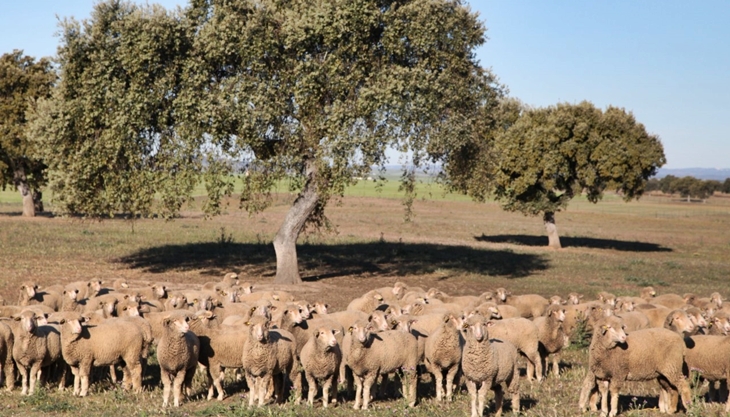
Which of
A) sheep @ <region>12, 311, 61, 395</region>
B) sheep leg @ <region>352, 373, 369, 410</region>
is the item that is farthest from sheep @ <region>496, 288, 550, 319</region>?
sheep @ <region>12, 311, 61, 395</region>

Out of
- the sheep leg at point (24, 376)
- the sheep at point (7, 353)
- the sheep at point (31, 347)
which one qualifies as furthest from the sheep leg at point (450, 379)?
the sheep at point (7, 353)

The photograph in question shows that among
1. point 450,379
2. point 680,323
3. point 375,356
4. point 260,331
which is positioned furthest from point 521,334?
point 260,331

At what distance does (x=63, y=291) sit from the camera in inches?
773

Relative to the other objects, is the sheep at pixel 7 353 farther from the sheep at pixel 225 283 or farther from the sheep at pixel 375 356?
the sheep at pixel 225 283

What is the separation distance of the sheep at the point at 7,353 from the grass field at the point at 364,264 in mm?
499

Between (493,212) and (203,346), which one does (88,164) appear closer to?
(203,346)

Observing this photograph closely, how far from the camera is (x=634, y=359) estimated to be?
1225cm

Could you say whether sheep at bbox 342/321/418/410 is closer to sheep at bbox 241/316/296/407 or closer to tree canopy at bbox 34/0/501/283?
sheep at bbox 241/316/296/407

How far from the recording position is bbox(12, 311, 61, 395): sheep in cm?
1320

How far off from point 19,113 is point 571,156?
3801 centimetres

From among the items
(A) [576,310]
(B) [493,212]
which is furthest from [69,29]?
(B) [493,212]

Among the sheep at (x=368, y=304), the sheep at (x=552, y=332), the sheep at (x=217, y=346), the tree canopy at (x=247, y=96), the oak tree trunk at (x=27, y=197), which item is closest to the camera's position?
the sheep at (x=217, y=346)

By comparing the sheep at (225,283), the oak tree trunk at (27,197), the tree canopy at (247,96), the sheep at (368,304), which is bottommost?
the sheep at (368,304)

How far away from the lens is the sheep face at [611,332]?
12094mm
